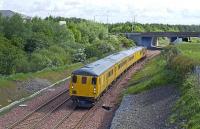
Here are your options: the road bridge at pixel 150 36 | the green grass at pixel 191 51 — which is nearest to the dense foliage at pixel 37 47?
the green grass at pixel 191 51

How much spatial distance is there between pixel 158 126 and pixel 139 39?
106 metres

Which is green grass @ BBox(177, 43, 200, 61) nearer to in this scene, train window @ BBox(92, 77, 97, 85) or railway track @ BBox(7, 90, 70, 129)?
train window @ BBox(92, 77, 97, 85)

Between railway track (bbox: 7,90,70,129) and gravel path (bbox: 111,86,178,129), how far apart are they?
4515mm

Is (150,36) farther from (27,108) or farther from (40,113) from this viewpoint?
(40,113)

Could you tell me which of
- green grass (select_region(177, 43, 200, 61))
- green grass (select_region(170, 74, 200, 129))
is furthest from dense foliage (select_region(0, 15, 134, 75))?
green grass (select_region(170, 74, 200, 129))

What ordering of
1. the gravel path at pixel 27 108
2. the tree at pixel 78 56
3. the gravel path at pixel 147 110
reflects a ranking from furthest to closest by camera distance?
the tree at pixel 78 56, the gravel path at pixel 27 108, the gravel path at pixel 147 110

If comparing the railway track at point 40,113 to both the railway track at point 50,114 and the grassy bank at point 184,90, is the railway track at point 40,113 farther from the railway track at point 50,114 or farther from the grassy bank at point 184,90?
the grassy bank at point 184,90

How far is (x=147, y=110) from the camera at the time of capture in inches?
1046

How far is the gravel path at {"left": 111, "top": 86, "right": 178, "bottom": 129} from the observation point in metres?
23.0

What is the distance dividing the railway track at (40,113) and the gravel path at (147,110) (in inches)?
178

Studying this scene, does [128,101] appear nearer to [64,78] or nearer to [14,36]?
[64,78]

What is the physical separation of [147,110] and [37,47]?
4284 centimetres

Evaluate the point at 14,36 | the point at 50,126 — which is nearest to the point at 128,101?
the point at 50,126

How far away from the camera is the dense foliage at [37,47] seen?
2095 inches
